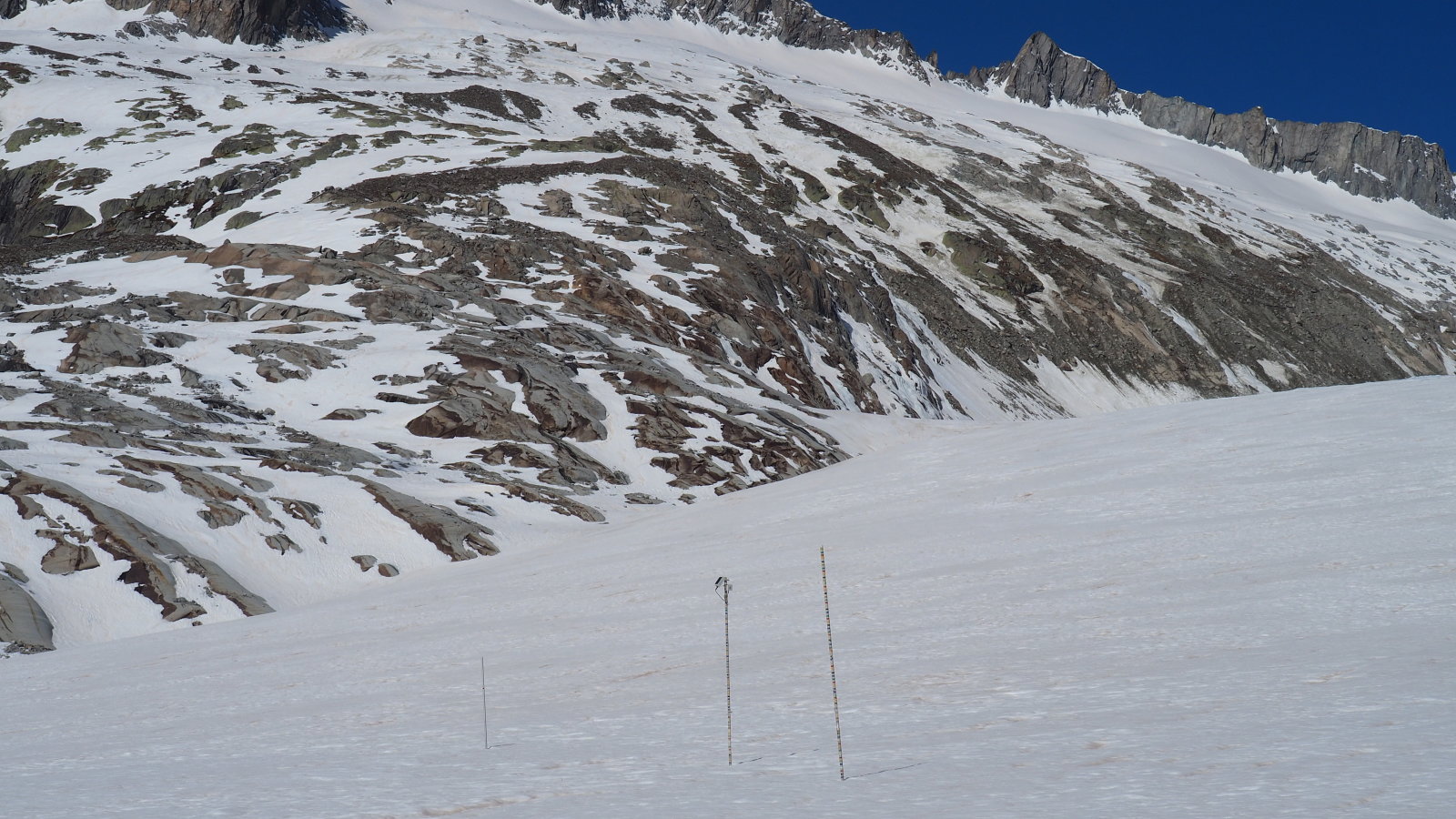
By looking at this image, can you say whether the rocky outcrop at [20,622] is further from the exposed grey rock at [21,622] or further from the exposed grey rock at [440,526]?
the exposed grey rock at [440,526]

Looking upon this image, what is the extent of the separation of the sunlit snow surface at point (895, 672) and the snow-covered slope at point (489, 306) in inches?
191

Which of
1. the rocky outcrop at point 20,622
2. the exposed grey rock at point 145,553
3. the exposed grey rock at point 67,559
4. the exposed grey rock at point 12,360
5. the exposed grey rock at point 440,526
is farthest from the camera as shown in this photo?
the exposed grey rock at point 12,360

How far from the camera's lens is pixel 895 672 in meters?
8.59

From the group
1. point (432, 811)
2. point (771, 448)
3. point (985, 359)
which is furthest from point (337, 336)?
point (985, 359)

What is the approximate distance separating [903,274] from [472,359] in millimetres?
45065

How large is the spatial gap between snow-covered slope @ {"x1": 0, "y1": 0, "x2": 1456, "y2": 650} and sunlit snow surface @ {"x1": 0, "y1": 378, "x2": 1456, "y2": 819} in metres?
4.85

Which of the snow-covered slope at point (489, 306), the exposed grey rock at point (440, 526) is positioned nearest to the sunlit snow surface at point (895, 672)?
the exposed grey rock at point (440, 526)

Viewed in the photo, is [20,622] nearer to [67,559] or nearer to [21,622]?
[21,622]

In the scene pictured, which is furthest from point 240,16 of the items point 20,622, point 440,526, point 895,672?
point 895,672

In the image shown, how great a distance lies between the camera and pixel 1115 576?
11.1 m

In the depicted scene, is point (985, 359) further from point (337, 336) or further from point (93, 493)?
point (93, 493)

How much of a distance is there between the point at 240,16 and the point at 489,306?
374 feet

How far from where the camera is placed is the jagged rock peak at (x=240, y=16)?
126812 millimetres

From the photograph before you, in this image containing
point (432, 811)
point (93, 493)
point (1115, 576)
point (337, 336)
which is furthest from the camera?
point (337, 336)
